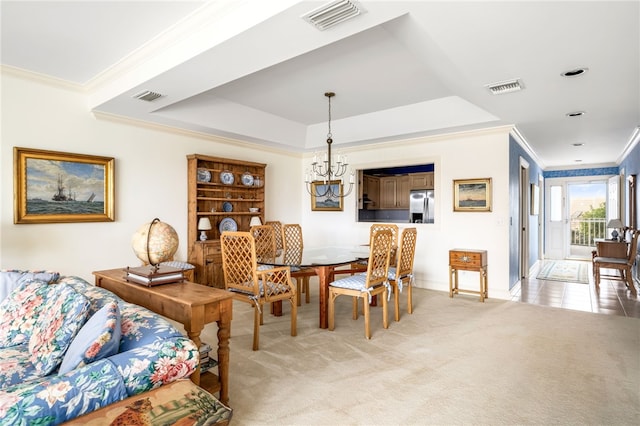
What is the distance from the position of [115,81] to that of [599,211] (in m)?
11.0

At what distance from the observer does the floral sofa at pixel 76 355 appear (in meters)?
1.13

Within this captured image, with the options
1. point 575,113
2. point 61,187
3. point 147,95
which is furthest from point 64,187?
point 575,113

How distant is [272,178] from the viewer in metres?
6.60

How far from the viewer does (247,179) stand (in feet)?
19.4

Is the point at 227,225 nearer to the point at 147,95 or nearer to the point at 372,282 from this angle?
the point at 147,95

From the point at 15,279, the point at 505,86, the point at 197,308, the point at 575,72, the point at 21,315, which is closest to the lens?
the point at 197,308

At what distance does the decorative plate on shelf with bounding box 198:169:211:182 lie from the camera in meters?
5.25

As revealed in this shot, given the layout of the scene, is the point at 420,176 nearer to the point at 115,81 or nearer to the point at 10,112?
the point at 115,81

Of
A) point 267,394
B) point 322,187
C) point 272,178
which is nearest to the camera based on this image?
point 267,394

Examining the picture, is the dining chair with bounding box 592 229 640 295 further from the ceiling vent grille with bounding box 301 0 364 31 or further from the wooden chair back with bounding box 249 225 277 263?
the ceiling vent grille with bounding box 301 0 364 31

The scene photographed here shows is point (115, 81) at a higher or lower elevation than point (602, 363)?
higher

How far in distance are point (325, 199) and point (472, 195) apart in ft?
9.08

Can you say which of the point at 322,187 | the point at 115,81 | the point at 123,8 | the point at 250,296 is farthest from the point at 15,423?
the point at 322,187

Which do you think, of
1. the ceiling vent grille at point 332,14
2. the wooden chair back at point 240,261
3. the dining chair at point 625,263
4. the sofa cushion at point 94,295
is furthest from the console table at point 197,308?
the dining chair at point 625,263
